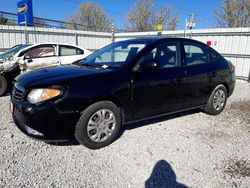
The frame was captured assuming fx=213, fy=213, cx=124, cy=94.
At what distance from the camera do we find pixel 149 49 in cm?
343

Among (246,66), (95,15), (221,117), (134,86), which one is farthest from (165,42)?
(95,15)

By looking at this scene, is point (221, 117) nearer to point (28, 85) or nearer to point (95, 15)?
point (28, 85)

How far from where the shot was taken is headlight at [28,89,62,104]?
2.64 m

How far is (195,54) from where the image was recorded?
165 inches

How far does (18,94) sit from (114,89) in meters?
1.29

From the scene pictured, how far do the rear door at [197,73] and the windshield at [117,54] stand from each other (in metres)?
0.95

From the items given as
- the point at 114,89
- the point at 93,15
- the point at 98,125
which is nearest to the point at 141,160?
the point at 98,125

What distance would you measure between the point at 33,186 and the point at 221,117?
151 inches

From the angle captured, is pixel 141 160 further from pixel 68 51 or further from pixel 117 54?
pixel 68 51

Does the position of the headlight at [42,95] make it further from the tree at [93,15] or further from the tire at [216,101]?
the tree at [93,15]

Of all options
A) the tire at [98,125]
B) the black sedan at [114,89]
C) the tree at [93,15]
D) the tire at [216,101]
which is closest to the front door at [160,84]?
the black sedan at [114,89]

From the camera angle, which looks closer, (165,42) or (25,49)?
(165,42)

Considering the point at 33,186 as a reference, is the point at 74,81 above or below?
above

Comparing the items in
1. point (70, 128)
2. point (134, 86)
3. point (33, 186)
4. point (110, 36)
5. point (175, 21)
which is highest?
point (175, 21)
